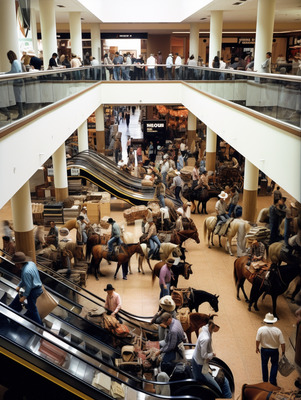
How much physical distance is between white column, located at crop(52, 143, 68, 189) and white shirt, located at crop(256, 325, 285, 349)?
13.1 m

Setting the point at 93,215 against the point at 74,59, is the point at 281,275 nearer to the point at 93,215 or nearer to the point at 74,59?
the point at 93,215

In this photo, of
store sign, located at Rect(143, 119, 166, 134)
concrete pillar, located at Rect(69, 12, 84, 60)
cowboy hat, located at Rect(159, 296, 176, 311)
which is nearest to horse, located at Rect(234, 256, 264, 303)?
cowboy hat, located at Rect(159, 296, 176, 311)

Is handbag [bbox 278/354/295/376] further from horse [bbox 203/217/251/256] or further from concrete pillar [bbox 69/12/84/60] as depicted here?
concrete pillar [bbox 69/12/84/60]

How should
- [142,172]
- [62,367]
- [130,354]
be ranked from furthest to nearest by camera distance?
[142,172] → [130,354] → [62,367]

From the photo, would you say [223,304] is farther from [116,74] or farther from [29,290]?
[116,74]

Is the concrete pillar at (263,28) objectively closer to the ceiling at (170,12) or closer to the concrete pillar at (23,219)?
the ceiling at (170,12)

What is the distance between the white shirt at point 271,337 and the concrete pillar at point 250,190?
9846mm

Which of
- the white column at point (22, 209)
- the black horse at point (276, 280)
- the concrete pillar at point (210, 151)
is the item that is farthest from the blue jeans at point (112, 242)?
the concrete pillar at point (210, 151)

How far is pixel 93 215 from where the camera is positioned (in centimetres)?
2127

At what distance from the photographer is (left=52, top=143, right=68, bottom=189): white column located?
2067 centimetres

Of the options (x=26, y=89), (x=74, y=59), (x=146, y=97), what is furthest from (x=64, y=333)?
(x=146, y=97)

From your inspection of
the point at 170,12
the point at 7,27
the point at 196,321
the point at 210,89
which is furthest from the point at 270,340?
the point at 170,12

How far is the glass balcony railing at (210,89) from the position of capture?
9.30 m

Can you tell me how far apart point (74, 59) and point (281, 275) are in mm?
14786
